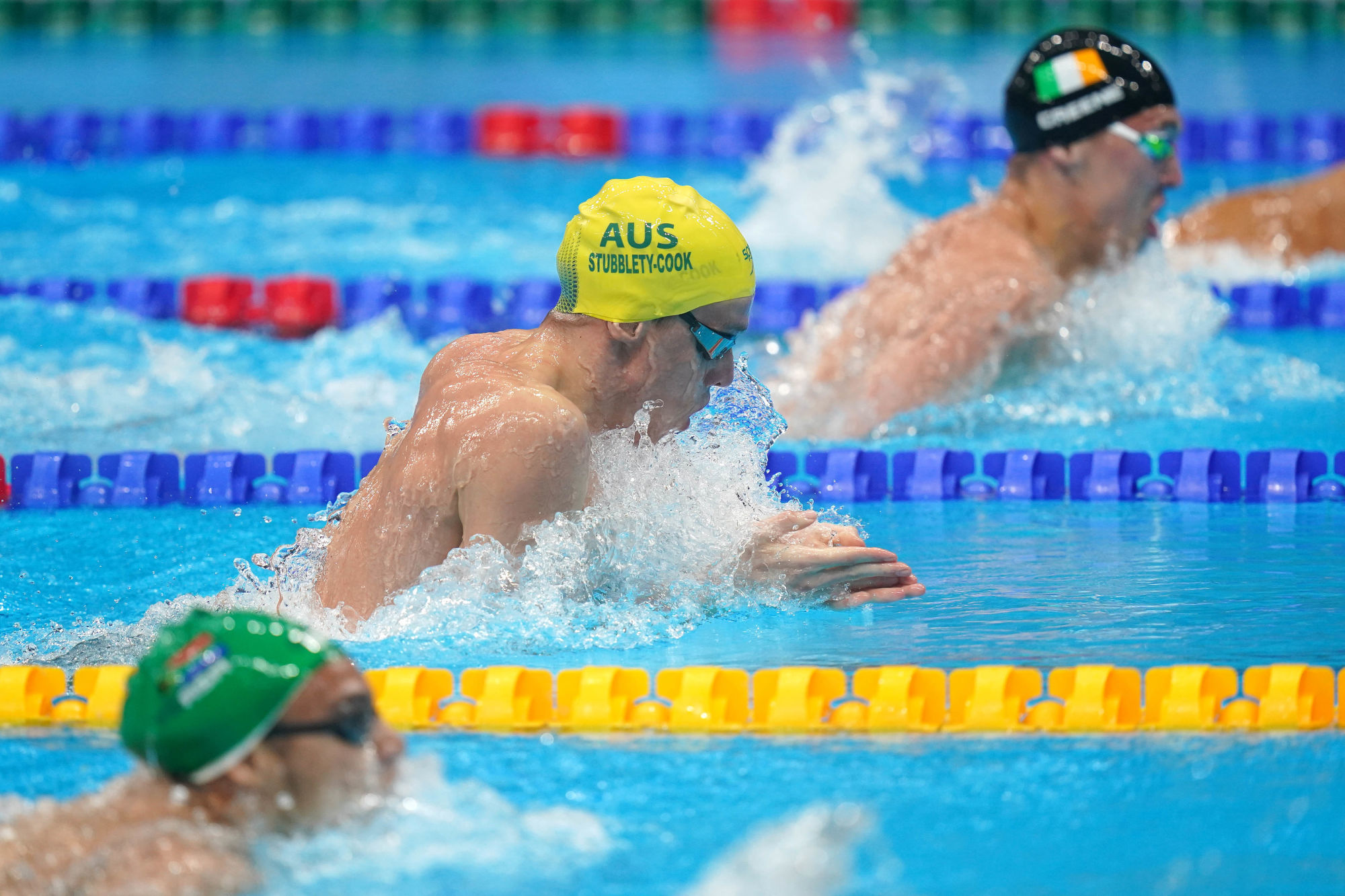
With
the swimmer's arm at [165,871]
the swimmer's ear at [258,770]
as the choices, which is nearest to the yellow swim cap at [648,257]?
the swimmer's ear at [258,770]

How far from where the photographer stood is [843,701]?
9.23ft

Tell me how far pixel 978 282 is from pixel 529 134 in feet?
15.6

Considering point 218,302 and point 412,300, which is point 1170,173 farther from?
point 218,302

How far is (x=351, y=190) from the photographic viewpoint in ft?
26.3

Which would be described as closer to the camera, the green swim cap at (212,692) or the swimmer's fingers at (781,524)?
the green swim cap at (212,692)

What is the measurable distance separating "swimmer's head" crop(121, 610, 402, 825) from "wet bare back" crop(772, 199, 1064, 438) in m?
2.62

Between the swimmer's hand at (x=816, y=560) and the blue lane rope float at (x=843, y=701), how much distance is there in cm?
28

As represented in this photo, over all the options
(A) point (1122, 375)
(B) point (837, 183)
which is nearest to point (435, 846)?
(A) point (1122, 375)

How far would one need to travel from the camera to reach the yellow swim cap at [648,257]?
2.86 meters

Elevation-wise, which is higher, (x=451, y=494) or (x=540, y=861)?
(x=451, y=494)

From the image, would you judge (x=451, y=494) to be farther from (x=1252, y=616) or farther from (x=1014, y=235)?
(x=1014, y=235)

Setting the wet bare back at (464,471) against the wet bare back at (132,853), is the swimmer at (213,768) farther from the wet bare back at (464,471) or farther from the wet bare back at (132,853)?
the wet bare back at (464,471)

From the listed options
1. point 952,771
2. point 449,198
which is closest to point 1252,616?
point 952,771

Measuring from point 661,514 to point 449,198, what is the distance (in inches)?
198
